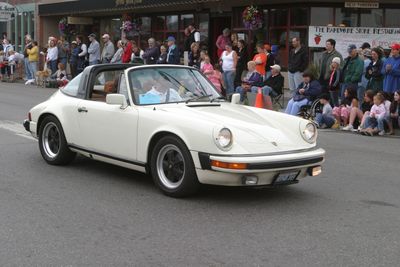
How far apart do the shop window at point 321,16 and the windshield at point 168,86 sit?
12.6m

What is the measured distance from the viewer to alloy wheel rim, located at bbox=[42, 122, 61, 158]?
771 centimetres

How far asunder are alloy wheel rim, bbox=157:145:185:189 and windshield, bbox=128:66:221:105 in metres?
0.73

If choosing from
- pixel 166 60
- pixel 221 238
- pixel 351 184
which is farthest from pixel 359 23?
pixel 221 238

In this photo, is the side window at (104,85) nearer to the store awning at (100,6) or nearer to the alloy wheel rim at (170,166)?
the alloy wheel rim at (170,166)

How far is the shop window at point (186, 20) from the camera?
77.6 ft

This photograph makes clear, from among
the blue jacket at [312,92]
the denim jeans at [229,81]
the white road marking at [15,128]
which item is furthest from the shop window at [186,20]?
the white road marking at [15,128]

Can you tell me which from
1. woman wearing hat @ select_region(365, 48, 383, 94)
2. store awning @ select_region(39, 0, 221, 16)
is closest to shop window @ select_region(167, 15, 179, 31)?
store awning @ select_region(39, 0, 221, 16)

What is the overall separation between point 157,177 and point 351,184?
7.89 feet

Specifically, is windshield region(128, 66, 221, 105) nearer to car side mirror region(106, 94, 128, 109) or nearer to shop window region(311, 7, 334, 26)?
car side mirror region(106, 94, 128, 109)

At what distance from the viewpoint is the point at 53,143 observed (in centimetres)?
778

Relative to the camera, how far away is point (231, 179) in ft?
18.8

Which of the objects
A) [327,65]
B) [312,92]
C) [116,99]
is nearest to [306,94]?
[312,92]

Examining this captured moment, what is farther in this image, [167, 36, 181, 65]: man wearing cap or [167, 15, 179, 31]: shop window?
[167, 15, 179, 31]: shop window

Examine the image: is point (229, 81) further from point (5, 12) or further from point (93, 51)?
point (5, 12)
